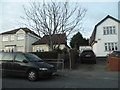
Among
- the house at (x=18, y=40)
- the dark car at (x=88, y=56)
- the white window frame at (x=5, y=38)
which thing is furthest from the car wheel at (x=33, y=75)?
the white window frame at (x=5, y=38)

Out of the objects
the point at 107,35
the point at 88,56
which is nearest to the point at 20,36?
the point at 107,35

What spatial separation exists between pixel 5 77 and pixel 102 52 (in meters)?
22.0

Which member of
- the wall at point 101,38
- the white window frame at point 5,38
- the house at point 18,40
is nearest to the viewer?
the wall at point 101,38

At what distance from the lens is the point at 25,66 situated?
11336 millimetres

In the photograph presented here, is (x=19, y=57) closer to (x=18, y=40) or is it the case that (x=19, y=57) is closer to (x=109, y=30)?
(x=109, y=30)

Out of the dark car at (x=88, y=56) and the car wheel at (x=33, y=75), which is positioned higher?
the dark car at (x=88, y=56)

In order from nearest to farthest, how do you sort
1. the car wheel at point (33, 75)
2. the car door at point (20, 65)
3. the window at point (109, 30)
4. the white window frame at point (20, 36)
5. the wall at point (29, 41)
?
the car wheel at point (33, 75), the car door at point (20, 65), the window at point (109, 30), the wall at point (29, 41), the white window frame at point (20, 36)

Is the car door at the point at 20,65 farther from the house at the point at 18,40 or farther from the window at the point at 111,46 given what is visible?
the house at the point at 18,40

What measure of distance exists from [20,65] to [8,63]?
1.12 m

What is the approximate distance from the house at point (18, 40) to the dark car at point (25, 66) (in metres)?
31.0

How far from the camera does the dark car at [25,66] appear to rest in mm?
11008

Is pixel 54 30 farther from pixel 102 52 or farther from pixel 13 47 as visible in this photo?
pixel 13 47

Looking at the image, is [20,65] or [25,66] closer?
[25,66]

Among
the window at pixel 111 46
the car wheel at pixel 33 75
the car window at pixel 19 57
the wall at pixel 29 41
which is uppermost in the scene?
the wall at pixel 29 41
